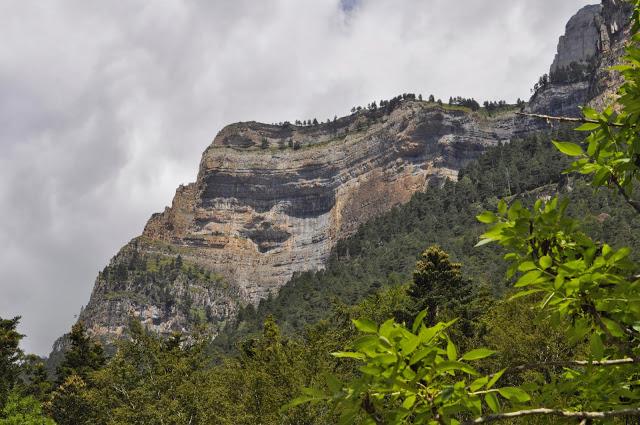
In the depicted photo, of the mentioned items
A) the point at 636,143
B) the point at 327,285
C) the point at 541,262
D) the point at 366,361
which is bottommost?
the point at 366,361

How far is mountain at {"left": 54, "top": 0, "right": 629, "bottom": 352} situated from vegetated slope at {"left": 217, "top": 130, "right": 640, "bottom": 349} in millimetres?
24925

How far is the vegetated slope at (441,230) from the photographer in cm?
7812

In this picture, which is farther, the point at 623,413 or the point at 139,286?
the point at 139,286

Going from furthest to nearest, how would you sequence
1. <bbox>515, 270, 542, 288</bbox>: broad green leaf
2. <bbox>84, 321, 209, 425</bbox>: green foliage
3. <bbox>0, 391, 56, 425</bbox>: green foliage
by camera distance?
<bbox>0, 391, 56, 425</bbox>: green foliage, <bbox>84, 321, 209, 425</bbox>: green foliage, <bbox>515, 270, 542, 288</bbox>: broad green leaf

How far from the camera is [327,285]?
9781 centimetres

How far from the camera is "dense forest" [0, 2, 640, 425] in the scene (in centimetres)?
222

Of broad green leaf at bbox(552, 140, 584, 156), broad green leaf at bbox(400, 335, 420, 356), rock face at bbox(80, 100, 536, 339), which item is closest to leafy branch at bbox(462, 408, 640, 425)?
broad green leaf at bbox(400, 335, 420, 356)

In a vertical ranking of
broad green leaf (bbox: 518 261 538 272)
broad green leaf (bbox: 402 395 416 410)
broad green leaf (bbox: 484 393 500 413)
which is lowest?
broad green leaf (bbox: 484 393 500 413)

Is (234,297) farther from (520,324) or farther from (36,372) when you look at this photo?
(520,324)

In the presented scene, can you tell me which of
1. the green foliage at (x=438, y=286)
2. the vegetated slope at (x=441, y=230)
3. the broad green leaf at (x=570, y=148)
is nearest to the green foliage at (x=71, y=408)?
the green foliage at (x=438, y=286)

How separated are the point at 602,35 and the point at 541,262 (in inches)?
5934

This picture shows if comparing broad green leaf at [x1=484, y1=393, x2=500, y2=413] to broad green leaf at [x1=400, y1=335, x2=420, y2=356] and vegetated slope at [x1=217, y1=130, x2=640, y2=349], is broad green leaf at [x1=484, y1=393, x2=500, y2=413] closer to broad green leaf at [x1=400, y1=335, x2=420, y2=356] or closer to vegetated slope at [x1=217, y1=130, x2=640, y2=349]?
broad green leaf at [x1=400, y1=335, x2=420, y2=356]

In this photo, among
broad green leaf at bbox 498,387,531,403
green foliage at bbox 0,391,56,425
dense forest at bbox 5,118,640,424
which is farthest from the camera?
green foliage at bbox 0,391,56,425

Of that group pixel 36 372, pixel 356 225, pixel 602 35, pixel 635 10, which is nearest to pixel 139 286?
pixel 356 225
